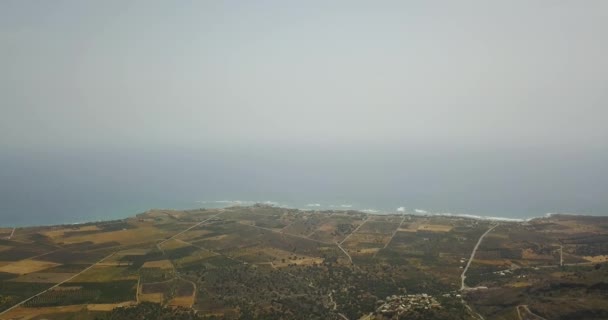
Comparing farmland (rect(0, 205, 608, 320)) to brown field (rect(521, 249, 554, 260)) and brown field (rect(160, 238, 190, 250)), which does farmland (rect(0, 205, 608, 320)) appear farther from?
brown field (rect(160, 238, 190, 250))

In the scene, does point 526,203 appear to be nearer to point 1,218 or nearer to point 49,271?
point 49,271

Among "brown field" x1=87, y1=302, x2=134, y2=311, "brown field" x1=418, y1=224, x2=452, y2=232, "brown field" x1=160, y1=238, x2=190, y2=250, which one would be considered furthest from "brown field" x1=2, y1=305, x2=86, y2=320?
"brown field" x1=418, y1=224, x2=452, y2=232

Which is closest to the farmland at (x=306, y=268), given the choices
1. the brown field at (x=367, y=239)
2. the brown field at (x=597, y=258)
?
the brown field at (x=597, y=258)

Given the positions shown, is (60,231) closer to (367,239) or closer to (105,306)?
(105,306)

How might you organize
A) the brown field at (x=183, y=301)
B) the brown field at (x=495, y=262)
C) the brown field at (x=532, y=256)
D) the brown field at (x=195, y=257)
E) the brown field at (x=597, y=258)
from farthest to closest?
the brown field at (x=195, y=257), the brown field at (x=532, y=256), the brown field at (x=495, y=262), the brown field at (x=597, y=258), the brown field at (x=183, y=301)

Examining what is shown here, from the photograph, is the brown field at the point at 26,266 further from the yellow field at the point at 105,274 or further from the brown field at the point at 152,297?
the brown field at the point at 152,297

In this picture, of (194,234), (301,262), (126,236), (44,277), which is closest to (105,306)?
(44,277)
